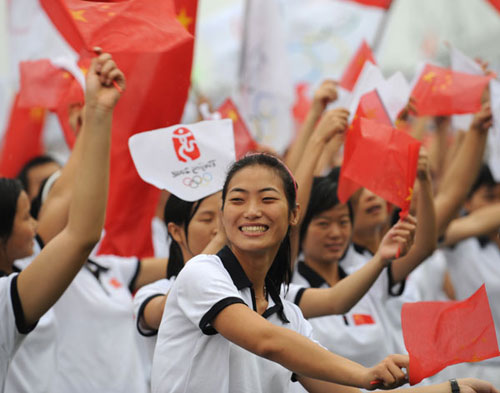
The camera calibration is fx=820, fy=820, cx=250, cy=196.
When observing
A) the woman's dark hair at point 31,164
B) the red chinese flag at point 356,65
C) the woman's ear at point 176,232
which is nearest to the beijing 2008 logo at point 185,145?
the woman's ear at point 176,232

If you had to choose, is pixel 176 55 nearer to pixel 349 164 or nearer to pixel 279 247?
pixel 349 164

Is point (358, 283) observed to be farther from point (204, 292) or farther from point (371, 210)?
point (371, 210)

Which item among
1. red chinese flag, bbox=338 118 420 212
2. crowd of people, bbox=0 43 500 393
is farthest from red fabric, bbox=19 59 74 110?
red chinese flag, bbox=338 118 420 212

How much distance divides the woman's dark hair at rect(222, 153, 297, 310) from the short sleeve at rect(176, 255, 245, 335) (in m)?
0.34

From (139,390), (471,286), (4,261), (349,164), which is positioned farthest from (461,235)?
(4,261)

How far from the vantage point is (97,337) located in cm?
398

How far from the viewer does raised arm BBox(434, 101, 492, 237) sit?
4410 millimetres

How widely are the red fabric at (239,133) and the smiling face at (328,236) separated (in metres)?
0.73

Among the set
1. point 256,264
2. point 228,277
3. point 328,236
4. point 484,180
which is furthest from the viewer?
point 484,180

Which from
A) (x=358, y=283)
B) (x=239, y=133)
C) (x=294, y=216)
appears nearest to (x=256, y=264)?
(x=294, y=216)

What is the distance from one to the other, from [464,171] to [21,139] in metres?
2.95

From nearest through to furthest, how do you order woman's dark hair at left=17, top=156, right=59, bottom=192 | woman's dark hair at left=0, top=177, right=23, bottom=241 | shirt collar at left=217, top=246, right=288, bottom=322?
shirt collar at left=217, top=246, right=288, bottom=322, woman's dark hair at left=0, top=177, right=23, bottom=241, woman's dark hair at left=17, top=156, right=59, bottom=192

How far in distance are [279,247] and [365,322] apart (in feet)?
4.29

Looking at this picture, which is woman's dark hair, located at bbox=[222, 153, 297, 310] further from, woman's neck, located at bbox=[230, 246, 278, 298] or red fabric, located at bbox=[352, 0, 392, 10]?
red fabric, located at bbox=[352, 0, 392, 10]
